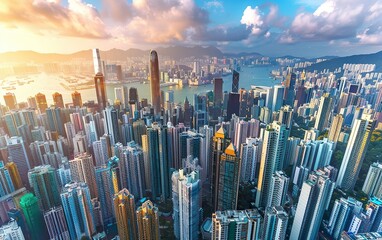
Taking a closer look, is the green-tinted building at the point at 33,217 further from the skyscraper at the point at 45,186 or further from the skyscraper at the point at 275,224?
the skyscraper at the point at 275,224

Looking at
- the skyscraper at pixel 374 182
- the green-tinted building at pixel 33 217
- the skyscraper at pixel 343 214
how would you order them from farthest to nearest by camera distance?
the skyscraper at pixel 374 182
the skyscraper at pixel 343 214
the green-tinted building at pixel 33 217

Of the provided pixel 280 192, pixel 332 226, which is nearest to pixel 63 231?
pixel 280 192

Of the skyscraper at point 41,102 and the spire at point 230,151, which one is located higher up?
the skyscraper at point 41,102

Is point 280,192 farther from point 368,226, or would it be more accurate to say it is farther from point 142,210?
point 142,210

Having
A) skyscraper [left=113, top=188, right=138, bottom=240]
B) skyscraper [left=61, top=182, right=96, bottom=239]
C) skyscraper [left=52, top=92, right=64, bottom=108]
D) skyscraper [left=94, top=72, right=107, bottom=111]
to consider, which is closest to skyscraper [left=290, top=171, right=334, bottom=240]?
skyscraper [left=113, top=188, right=138, bottom=240]

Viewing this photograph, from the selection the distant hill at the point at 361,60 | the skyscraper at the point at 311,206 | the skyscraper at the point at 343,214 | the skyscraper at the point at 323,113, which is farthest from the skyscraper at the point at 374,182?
the distant hill at the point at 361,60

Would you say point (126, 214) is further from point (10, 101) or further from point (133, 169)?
point (10, 101)
